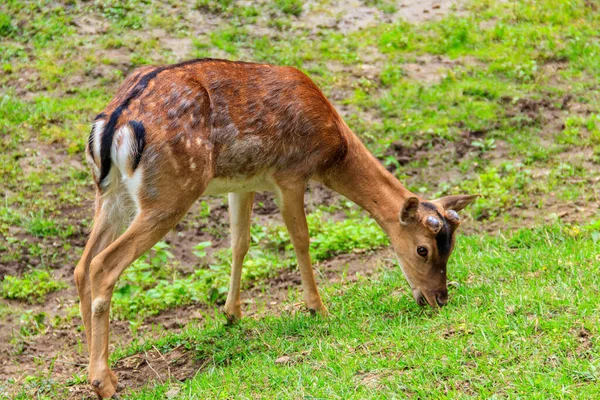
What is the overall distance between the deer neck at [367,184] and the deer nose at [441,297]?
845mm

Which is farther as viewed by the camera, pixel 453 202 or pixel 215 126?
pixel 453 202

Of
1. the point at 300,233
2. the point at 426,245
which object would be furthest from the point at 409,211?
the point at 300,233

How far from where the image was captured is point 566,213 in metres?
8.77

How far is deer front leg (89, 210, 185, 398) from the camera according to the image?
612 cm

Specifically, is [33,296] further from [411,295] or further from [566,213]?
[566,213]

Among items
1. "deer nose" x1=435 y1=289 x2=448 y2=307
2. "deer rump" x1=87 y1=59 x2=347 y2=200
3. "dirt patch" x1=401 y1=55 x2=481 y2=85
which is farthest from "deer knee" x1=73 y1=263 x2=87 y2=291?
"dirt patch" x1=401 y1=55 x2=481 y2=85

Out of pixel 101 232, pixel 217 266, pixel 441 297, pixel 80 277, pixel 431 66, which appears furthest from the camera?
pixel 431 66

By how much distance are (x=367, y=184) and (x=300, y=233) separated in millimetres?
752

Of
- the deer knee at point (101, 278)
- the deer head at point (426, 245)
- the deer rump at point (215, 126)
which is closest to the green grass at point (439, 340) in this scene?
the deer head at point (426, 245)

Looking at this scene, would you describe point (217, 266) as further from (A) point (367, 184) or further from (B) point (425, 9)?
(B) point (425, 9)

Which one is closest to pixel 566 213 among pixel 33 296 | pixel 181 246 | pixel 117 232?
pixel 181 246

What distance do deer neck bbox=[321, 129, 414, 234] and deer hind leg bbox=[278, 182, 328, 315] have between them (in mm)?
414

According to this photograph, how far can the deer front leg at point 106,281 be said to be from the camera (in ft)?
20.1

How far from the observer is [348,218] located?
9.87 meters
